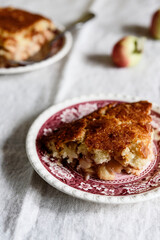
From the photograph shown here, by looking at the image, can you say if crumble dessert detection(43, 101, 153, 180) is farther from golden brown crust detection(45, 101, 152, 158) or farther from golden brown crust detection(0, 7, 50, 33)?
golden brown crust detection(0, 7, 50, 33)

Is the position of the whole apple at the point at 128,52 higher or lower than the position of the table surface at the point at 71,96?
higher

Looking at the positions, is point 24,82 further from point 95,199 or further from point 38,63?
point 95,199

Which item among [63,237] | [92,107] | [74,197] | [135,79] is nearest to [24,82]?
[92,107]

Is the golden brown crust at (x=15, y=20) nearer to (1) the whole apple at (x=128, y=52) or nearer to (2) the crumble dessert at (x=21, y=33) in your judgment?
(2) the crumble dessert at (x=21, y=33)

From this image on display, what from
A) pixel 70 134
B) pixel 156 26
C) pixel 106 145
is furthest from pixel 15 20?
pixel 106 145

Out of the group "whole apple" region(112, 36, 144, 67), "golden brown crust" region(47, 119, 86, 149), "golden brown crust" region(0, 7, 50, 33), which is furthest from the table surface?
"golden brown crust" region(0, 7, 50, 33)

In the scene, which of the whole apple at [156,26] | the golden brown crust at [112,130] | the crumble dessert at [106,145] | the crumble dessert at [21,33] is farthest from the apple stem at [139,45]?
the crumble dessert at [106,145]
